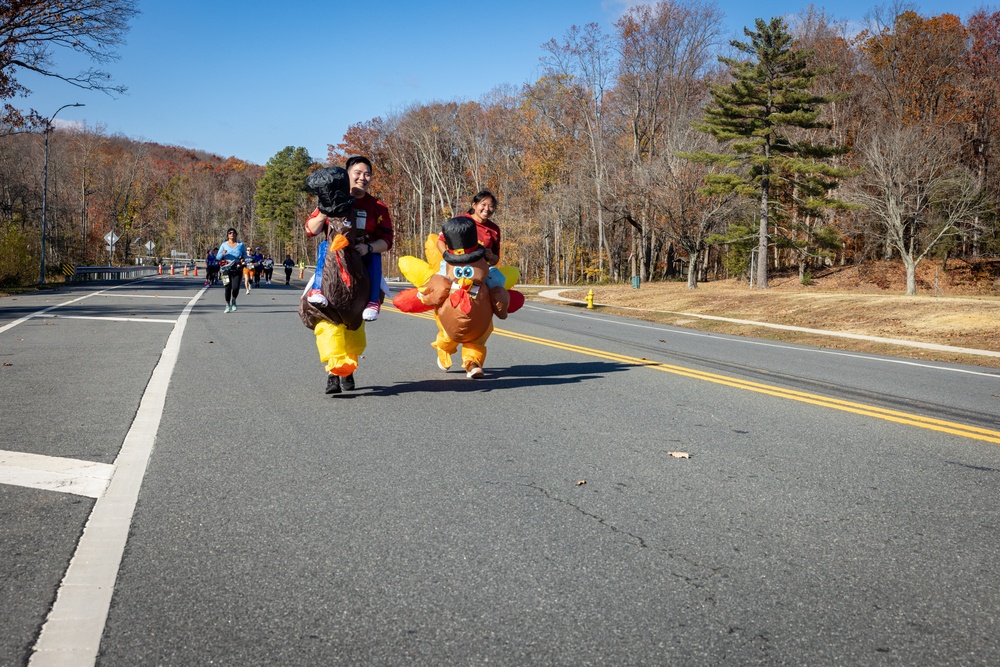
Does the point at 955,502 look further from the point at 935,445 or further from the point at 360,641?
the point at 360,641

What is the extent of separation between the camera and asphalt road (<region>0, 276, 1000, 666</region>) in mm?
2826

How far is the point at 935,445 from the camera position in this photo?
6.03 metres

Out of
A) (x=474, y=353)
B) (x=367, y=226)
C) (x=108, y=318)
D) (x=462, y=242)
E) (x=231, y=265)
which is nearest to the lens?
(x=367, y=226)

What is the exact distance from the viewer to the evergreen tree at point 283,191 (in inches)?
4624

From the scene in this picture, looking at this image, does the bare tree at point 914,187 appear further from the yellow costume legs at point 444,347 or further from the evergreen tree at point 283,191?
the evergreen tree at point 283,191

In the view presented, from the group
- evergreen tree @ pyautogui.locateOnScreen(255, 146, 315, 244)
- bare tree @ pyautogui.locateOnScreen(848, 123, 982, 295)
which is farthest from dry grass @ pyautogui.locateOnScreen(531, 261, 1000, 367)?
evergreen tree @ pyautogui.locateOnScreen(255, 146, 315, 244)

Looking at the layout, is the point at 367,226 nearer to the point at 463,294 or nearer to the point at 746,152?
the point at 463,294

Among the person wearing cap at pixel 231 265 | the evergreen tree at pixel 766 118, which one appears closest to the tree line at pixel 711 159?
the evergreen tree at pixel 766 118

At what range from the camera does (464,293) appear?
A: 8.84 metres

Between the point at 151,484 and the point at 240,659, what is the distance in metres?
2.30

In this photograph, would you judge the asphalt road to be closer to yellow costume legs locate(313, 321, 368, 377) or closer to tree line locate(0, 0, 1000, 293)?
yellow costume legs locate(313, 321, 368, 377)

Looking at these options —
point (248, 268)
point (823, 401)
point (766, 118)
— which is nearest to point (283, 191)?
point (248, 268)

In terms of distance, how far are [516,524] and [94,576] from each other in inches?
76.6

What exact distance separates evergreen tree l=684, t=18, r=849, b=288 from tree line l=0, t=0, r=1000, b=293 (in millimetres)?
104
